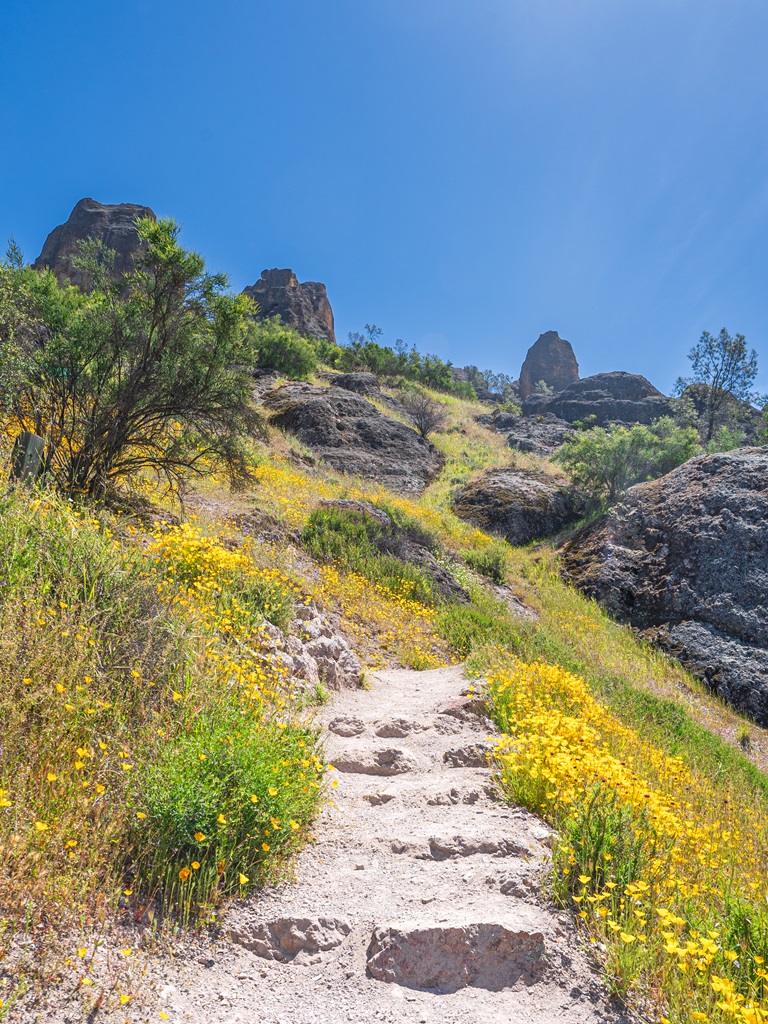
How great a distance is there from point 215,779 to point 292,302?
64.6 meters

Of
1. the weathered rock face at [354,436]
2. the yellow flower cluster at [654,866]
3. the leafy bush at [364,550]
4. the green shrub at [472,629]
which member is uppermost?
the weathered rock face at [354,436]

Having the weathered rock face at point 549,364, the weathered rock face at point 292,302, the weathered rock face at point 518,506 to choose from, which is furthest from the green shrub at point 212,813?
the weathered rock face at point 549,364

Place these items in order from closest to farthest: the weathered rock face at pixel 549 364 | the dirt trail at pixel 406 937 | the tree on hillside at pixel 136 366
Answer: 1. the dirt trail at pixel 406 937
2. the tree on hillside at pixel 136 366
3. the weathered rock face at pixel 549 364

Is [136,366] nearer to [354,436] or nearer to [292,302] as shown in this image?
[354,436]

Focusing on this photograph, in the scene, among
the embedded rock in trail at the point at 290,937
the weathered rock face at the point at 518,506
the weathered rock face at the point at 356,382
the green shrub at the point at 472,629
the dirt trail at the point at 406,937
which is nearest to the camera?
the dirt trail at the point at 406,937

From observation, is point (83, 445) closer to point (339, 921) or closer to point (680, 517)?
point (339, 921)

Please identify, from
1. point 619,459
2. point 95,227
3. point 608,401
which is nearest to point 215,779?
point 619,459

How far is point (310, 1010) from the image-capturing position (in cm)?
222

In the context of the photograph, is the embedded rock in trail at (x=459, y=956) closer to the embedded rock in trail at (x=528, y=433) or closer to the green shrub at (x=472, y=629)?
the green shrub at (x=472, y=629)

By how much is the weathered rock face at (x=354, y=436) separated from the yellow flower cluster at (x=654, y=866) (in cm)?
1611

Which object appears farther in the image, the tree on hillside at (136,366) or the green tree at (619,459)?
the green tree at (619,459)

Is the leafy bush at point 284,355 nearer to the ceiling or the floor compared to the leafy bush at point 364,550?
nearer to the ceiling

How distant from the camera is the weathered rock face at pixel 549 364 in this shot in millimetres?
94188

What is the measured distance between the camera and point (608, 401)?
170ft
